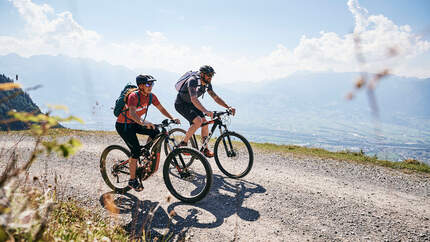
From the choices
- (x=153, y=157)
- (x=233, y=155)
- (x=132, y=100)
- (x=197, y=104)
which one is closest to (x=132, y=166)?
(x=153, y=157)

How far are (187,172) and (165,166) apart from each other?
24.4 inches

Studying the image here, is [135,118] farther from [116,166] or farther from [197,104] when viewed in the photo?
[197,104]

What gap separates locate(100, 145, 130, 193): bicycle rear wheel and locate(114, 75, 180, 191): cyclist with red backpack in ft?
1.25

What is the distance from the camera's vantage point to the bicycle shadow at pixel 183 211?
215 inches

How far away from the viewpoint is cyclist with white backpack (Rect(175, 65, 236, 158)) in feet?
26.6

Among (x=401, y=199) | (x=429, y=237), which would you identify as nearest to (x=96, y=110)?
(x=429, y=237)

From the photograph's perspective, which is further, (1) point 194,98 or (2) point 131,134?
(1) point 194,98

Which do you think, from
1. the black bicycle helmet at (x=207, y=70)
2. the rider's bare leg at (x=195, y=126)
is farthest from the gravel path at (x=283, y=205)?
the black bicycle helmet at (x=207, y=70)

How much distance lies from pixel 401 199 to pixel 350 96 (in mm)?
8006

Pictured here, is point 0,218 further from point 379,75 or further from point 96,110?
point 96,110

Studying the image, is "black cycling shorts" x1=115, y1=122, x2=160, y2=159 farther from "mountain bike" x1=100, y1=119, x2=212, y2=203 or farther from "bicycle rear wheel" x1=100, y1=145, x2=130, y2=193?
"bicycle rear wheel" x1=100, y1=145, x2=130, y2=193

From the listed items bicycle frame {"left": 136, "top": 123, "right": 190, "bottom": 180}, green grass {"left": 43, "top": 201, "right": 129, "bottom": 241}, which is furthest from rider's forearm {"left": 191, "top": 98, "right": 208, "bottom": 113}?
green grass {"left": 43, "top": 201, "right": 129, "bottom": 241}

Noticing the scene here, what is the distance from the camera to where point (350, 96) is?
106 centimetres

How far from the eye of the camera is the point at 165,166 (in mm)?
6484
